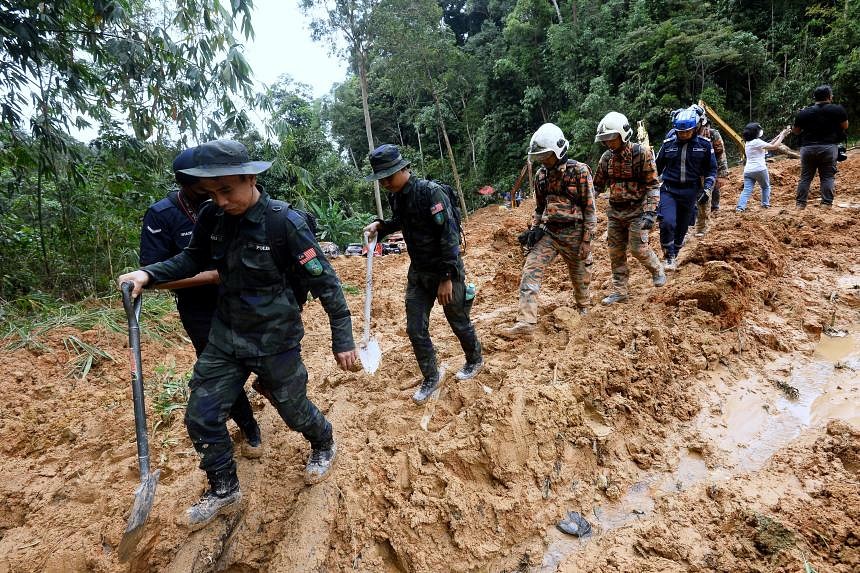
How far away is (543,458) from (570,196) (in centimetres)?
217

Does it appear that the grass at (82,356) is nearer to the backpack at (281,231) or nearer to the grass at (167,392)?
the grass at (167,392)

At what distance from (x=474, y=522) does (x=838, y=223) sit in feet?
19.1

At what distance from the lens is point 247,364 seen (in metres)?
2.19

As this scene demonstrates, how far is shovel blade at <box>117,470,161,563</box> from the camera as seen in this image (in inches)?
75.2

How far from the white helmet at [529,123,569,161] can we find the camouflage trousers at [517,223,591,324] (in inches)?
24.8

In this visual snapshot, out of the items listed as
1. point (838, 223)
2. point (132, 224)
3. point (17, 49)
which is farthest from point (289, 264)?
point (838, 223)

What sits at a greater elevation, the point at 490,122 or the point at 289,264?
the point at 490,122

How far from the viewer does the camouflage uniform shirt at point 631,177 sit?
3.88m

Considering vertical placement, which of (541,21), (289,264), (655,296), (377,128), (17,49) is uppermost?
(541,21)

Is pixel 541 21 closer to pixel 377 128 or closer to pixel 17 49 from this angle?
pixel 377 128

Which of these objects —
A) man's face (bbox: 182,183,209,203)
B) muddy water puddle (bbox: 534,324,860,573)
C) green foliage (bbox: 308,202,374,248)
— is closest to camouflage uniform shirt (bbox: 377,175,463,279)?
man's face (bbox: 182,183,209,203)

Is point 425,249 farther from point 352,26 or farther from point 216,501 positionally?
point 352,26

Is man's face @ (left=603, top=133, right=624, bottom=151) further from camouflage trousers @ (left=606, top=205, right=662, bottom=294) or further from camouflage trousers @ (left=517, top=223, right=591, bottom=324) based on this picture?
camouflage trousers @ (left=517, top=223, right=591, bottom=324)

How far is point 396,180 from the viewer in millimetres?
2771
